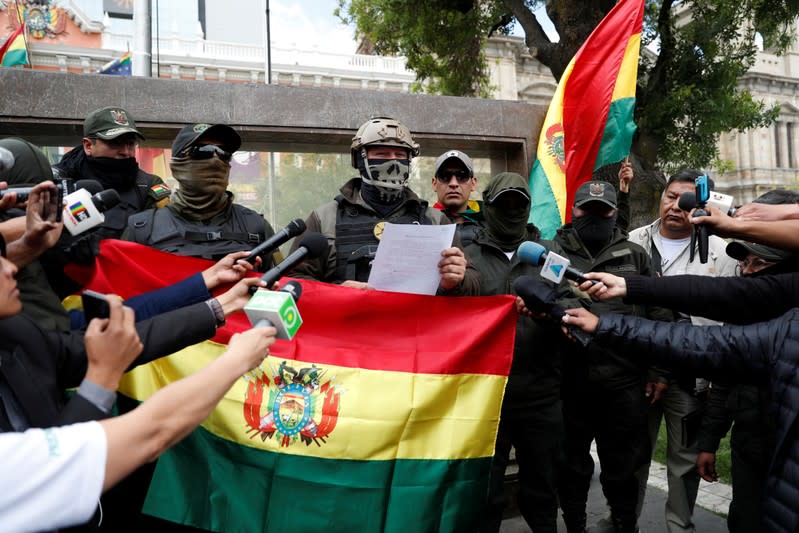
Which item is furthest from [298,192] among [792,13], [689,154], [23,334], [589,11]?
[792,13]

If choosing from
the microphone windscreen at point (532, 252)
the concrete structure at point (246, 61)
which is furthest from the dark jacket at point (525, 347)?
the concrete structure at point (246, 61)

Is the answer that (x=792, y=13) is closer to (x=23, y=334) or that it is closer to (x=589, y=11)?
(x=589, y=11)

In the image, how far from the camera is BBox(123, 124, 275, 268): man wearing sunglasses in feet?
12.0

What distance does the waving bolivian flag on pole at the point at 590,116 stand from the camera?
245 inches

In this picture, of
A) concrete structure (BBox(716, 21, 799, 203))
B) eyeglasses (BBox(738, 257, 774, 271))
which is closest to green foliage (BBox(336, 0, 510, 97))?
eyeglasses (BBox(738, 257, 774, 271))

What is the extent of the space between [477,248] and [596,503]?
2.56 metres

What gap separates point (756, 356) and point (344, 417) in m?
1.97

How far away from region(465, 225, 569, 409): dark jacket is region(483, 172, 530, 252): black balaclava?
0.44ft

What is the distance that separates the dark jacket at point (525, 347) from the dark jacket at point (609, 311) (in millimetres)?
246

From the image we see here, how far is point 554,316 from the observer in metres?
2.88

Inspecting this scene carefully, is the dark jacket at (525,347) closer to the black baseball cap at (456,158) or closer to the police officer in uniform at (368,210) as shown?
the police officer in uniform at (368,210)

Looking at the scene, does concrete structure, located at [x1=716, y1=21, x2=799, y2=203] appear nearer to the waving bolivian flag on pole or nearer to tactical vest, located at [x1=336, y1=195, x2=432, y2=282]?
the waving bolivian flag on pole

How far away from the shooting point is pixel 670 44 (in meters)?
11.9

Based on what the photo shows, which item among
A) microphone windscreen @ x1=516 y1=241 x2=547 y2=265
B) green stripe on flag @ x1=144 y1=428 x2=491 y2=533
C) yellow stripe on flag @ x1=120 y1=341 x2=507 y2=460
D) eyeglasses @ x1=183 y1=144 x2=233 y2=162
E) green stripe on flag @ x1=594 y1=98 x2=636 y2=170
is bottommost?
green stripe on flag @ x1=144 y1=428 x2=491 y2=533
